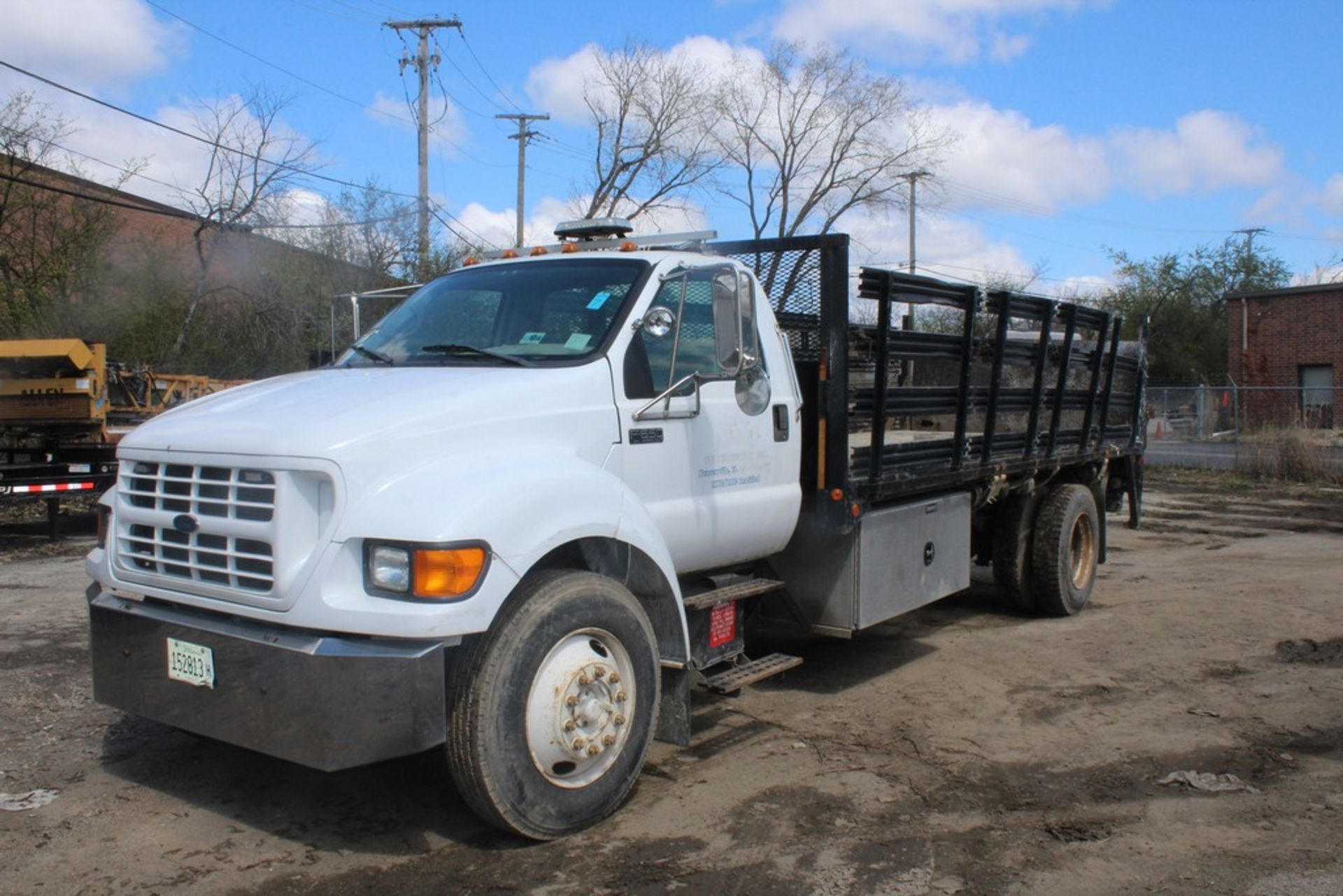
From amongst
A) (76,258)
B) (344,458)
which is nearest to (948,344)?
(344,458)

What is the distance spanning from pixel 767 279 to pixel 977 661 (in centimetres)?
290

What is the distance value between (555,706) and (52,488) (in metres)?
10.1

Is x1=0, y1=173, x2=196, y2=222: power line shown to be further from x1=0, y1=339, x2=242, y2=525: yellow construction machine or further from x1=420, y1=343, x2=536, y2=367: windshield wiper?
x1=420, y1=343, x2=536, y2=367: windshield wiper

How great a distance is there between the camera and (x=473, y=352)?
492cm

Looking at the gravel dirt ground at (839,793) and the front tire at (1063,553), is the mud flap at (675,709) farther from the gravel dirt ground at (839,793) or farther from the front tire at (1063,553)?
the front tire at (1063,553)

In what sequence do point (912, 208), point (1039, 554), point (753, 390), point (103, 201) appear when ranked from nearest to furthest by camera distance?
point (753, 390) < point (1039, 554) < point (103, 201) < point (912, 208)

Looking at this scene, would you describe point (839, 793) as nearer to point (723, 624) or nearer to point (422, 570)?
point (723, 624)

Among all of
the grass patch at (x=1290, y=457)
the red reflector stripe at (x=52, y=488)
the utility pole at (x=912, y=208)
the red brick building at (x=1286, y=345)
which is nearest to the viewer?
the red reflector stripe at (x=52, y=488)

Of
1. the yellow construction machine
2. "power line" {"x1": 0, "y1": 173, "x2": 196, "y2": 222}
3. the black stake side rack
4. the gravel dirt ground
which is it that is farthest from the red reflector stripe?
the black stake side rack

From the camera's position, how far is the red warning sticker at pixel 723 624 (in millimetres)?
5379

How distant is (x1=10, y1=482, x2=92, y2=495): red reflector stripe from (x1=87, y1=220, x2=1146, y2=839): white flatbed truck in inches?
327


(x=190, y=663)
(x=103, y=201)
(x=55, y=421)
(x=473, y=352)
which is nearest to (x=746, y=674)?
(x=473, y=352)

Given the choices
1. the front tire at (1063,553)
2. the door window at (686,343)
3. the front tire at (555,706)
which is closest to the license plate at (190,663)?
the front tire at (555,706)

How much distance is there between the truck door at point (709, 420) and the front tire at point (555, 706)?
0.65 meters
